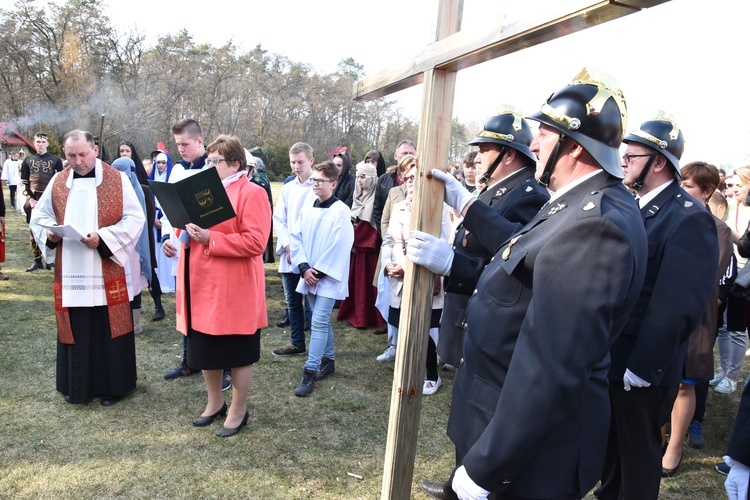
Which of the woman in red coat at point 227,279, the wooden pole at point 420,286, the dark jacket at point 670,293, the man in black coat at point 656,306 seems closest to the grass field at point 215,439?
the woman in red coat at point 227,279

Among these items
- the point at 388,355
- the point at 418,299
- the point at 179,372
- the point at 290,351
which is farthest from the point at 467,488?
the point at 290,351

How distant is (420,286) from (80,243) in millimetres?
3285

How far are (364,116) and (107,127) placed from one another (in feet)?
67.7

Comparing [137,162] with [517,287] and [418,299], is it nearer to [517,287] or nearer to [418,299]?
[418,299]

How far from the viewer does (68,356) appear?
14.8 ft

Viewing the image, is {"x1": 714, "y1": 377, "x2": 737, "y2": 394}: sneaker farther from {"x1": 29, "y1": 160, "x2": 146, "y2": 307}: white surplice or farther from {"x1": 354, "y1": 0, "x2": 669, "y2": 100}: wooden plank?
{"x1": 29, "y1": 160, "x2": 146, "y2": 307}: white surplice

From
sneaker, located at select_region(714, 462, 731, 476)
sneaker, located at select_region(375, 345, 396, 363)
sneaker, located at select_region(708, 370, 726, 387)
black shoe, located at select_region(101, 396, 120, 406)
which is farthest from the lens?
sneaker, located at select_region(375, 345, 396, 363)

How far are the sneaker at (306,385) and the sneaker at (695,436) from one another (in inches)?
122

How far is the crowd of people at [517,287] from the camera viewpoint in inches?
62.2

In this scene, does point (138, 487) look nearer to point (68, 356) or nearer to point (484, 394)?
point (68, 356)

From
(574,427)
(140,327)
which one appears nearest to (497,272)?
(574,427)

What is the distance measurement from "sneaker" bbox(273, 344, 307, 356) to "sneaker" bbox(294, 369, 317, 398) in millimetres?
911

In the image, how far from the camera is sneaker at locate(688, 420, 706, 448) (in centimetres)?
423

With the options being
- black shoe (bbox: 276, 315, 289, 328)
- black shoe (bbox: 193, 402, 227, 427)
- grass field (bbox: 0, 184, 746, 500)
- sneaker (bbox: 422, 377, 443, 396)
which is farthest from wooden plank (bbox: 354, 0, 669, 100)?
black shoe (bbox: 276, 315, 289, 328)
